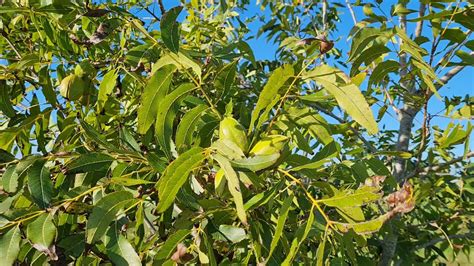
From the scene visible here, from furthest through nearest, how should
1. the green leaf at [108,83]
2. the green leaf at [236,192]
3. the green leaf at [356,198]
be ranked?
the green leaf at [108,83]
the green leaf at [356,198]
the green leaf at [236,192]

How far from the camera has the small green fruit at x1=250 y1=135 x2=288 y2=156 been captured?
0.92 metres

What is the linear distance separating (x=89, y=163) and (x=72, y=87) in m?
0.43

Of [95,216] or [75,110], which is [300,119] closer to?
[95,216]

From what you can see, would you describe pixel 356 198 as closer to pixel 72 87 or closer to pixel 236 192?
pixel 236 192

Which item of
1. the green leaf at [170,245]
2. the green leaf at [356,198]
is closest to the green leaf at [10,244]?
the green leaf at [170,245]

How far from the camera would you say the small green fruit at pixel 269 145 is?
3.02 ft

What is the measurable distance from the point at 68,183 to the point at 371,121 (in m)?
0.79

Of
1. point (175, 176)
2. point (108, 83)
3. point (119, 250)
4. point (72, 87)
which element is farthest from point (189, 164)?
point (72, 87)

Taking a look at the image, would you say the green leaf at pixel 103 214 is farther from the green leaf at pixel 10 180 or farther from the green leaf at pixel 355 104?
the green leaf at pixel 355 104

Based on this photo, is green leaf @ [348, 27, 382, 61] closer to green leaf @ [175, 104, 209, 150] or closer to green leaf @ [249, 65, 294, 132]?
green leaf @ [249, 65, 294, 132]

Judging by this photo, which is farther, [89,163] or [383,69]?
[383,69]

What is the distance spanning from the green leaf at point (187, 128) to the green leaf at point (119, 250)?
0.23m

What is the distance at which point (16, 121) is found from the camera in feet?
4.44

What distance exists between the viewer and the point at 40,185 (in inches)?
38.0
